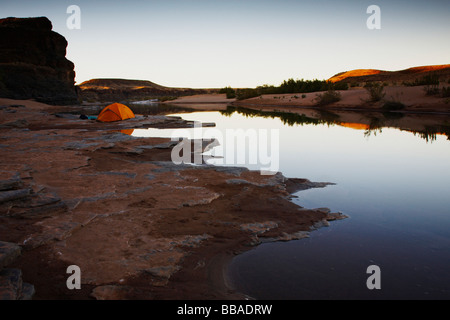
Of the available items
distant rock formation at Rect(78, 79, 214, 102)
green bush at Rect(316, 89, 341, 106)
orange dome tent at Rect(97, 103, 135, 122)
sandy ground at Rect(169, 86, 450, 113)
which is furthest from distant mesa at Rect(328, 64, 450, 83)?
distant rock formation at Rect(78, 79, 214, 102)

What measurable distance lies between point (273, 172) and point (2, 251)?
15.4 feet

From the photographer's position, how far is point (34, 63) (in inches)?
1373

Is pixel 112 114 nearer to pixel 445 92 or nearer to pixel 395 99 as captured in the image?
pixel 395 99

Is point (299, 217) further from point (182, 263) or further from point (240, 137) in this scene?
point (240, 137)

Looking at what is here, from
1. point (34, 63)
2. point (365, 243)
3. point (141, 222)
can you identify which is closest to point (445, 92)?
point (365, 243)

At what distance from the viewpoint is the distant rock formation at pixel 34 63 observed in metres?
31.0

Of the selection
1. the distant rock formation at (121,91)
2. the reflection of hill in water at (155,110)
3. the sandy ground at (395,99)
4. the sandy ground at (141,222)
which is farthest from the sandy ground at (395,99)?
the distant rock formation at (121,91)

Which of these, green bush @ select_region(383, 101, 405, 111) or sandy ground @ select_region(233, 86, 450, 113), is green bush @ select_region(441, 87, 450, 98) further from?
green bush @ select_region(383, 101, 405, 111)

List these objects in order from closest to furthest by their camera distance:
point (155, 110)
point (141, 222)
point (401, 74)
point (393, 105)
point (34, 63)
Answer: point (141, 222)
point (393, 105)
point (155, 110)
point (34, 63)
point (401, 74)

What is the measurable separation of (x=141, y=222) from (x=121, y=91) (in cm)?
8598

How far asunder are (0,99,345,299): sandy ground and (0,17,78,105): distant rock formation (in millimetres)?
30678

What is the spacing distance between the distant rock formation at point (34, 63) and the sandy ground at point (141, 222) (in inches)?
1208

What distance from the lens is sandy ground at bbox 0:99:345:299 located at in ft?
8.48
